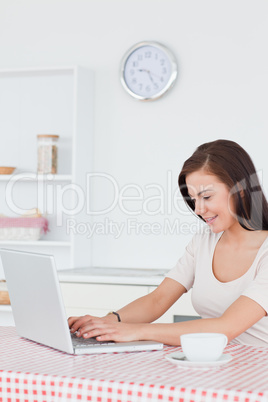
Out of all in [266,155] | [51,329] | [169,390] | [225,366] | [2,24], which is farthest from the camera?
[2,24]

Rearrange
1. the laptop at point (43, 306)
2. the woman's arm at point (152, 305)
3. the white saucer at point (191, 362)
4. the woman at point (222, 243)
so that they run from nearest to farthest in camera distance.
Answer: the white saucer at point (191, 362)
the laptop at point (43, 306)
the woman at point (222, 243)
the woman's arm at point (152, 305)

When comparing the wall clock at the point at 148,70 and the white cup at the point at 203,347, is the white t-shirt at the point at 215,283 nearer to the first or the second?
the white cup at the point at 203,347

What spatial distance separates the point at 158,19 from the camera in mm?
3664

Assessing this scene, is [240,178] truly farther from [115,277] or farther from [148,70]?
[148,70]

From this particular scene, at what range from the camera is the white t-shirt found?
1.78 meters

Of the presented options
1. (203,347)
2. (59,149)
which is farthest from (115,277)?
(203,347)

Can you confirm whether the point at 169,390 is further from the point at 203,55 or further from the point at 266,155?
the point at 203,55

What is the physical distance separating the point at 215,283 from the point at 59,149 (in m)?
2.11

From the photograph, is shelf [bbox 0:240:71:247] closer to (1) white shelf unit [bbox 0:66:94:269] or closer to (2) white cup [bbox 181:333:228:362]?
(1) white shelf unit [bbox 0:66:94:269]

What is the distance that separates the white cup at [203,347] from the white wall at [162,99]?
2194 mm

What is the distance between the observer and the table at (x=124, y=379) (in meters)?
1.20

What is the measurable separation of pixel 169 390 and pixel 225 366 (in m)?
0.23

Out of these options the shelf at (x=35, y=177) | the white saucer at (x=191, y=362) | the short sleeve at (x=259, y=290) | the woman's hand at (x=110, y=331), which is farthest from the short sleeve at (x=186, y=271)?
the shelf at (x=35, y=177)

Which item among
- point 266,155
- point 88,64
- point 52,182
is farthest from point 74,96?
point 266,155
